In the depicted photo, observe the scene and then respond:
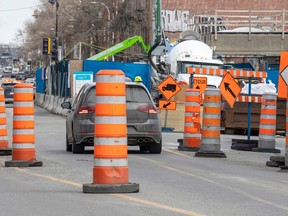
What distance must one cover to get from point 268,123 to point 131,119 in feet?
13.5

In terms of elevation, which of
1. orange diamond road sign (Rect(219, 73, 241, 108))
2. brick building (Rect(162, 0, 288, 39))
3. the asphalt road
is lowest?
the asphalt road

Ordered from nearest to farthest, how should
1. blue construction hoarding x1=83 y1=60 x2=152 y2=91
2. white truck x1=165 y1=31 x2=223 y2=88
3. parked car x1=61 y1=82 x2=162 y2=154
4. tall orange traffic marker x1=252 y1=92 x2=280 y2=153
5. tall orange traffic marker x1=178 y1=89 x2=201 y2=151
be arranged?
parked car x1=61 y1=82 x2=162 y2=154 → tall orange traffic marker x1=178 y1=89 x2=201 y2=151 → tall orange traffic marker x1=252 y1=92 x2=280 y2=153 → blue construction hoarding x1=83 y1=60 x2=152 y2=91 → white truck x1=165 y1=31 x2=223 y2=88

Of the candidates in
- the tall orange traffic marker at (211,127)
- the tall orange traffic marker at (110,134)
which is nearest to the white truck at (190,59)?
the tall orange traffic marker at (211,127)

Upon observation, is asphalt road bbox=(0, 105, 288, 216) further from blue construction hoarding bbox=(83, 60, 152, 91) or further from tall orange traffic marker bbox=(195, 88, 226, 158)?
blue construction hoarding bbox=(83, 60, 152, 91)

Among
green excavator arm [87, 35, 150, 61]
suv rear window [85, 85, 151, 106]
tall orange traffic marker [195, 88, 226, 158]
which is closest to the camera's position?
suv rear window [85, 85, 151, 106]

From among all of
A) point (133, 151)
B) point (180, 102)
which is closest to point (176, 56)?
point (180, 102)

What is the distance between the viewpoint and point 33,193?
11.3 meters

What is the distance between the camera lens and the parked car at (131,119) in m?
18.6

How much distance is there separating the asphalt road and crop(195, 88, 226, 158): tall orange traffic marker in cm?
40

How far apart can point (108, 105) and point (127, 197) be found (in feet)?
3.91

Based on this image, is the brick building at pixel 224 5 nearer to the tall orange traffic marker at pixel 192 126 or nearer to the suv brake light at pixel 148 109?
the tall orange traffic marker at pixel 192 126

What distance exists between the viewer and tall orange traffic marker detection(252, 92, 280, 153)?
21.3m

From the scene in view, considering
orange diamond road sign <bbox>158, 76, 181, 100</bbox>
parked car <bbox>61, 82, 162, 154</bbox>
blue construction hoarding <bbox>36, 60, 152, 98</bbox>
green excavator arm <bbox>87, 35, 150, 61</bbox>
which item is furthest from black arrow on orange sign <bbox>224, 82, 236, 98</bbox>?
green excavator arm <bbox>87, 35, 150, 61</bbox>

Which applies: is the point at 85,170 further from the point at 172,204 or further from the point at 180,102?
the point at 180,102
